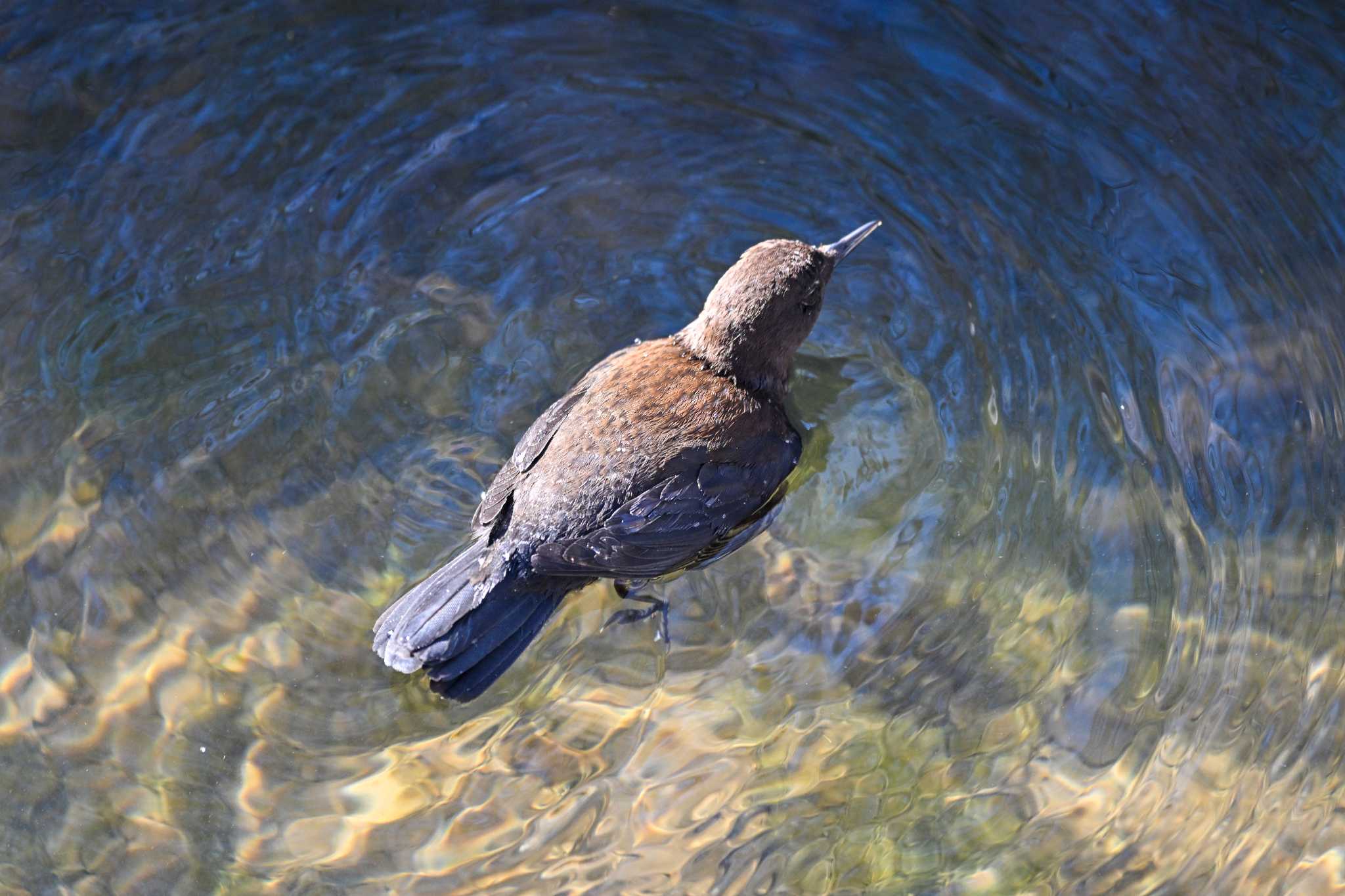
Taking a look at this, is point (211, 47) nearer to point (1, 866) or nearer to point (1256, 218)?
point (1, 866)

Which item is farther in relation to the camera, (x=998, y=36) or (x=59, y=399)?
(x=998, y=36)

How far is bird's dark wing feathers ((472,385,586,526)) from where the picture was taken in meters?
4.07

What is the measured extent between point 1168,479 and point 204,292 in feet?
12.6

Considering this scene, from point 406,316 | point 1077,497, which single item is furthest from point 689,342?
point 1077,497

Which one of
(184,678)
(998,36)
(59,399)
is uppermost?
(998,36)

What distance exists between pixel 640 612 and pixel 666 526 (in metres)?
0.50

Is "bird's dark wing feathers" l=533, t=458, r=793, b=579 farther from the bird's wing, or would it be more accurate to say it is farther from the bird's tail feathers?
the bird's tail feathers

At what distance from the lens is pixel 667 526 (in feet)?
13.0

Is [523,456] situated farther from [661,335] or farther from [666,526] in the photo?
[661,335]

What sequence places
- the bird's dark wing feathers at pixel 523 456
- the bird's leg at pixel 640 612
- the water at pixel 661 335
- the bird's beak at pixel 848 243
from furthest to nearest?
1. the bird's beak at pixel 848 243
2. the bird's leg at pixel 640 612
3. the bird's dark wing feathers at pixel 523 456
4. the water at pixel 661 335

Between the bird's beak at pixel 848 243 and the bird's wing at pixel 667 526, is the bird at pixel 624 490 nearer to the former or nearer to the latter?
the bird's wing at pixel 667 526

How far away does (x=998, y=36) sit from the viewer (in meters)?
5.36

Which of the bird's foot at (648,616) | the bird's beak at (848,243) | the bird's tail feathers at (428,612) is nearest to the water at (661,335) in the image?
the bird's foot at (648,616)

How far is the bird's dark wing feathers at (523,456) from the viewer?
13.3 feet
